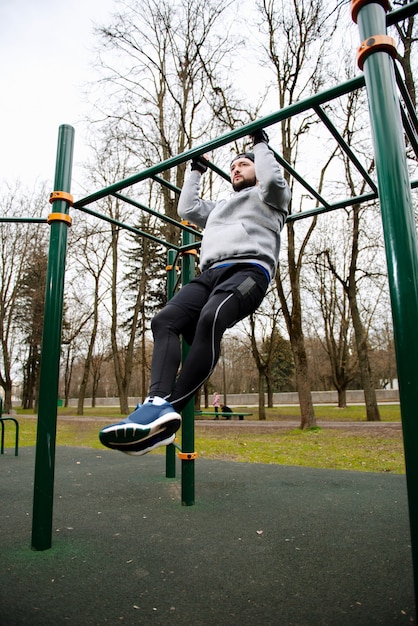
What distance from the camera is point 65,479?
11.2ft

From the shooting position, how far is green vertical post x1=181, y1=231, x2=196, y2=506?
2596mm

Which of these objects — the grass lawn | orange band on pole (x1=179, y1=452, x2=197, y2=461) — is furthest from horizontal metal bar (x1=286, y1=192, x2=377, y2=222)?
the grass lawn

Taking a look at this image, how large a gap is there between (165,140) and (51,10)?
6163 mm

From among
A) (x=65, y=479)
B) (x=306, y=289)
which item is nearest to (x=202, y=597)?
(x=65, y=479)

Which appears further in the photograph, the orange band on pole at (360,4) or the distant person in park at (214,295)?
the distant person in park at (214,295)

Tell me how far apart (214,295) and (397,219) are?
2.67 feet

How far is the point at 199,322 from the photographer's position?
1.62 metres

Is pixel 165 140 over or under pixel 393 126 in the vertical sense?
over

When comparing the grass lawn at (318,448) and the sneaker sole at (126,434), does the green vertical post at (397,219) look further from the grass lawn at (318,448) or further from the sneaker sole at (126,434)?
the grass lawn at (318,448)

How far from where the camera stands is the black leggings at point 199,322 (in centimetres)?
157

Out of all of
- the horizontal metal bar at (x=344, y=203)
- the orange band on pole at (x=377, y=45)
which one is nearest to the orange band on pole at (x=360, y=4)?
the orange band on pole at (x=377, y=45)

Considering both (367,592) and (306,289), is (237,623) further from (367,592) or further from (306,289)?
(306,289)

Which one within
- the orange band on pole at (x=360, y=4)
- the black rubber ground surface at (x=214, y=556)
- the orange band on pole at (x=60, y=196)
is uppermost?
the orange band on pole at (x=360, y=4)

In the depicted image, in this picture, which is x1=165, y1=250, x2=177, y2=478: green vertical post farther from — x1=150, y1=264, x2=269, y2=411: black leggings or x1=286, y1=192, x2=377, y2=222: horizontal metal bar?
x1=150, y1=264, x2=269, y2=411: black leggings
